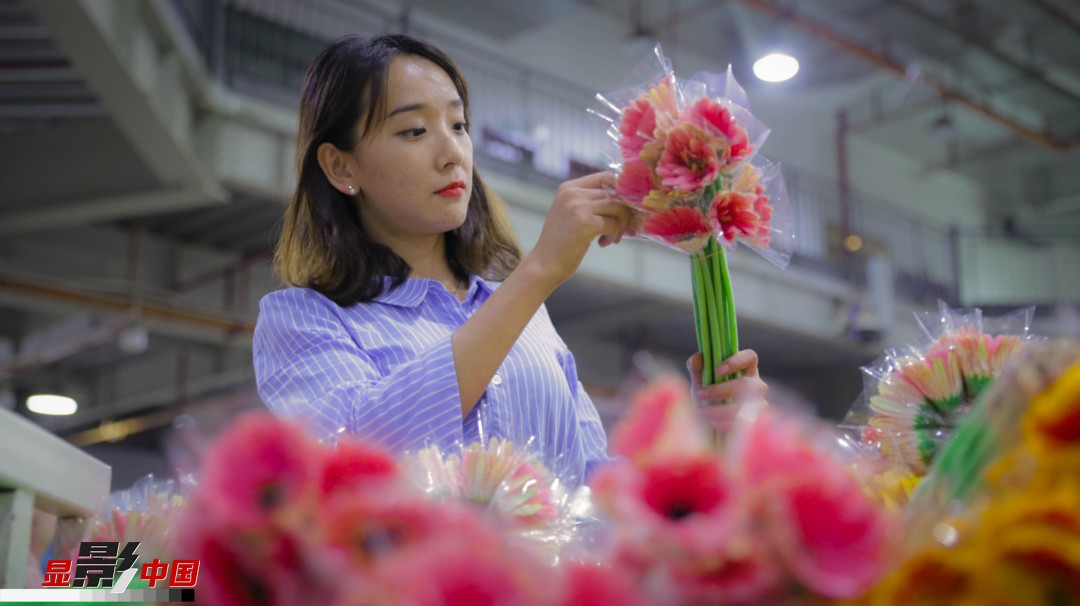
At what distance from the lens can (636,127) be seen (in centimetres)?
78

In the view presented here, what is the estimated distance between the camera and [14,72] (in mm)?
5285

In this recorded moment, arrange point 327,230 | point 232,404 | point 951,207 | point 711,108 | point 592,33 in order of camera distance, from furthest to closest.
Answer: point 951,207
point 592,33
point 327,230
point 711,108
point 232,404

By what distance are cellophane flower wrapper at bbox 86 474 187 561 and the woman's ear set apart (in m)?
0.60

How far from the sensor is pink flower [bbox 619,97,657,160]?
76cm

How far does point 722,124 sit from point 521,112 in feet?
29.3

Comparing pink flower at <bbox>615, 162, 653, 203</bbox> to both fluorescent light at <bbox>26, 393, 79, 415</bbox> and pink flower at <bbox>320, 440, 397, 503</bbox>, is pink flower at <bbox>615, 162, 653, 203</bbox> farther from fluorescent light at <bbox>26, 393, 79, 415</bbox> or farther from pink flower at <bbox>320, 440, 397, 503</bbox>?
fluorescent light at <bbox>26, 393, 79, 415</bbox>

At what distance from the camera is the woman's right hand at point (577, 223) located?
0.87 meters

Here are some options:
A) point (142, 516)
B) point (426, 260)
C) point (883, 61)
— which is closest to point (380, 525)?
point (142, 516)

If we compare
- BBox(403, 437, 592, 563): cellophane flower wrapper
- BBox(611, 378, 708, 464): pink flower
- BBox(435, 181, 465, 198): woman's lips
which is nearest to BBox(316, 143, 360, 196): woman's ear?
BBox(435, 181, 465, 198): woman's lips

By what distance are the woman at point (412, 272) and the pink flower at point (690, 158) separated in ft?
0.46

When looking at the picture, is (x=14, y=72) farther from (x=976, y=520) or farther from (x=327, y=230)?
(x=976, y=520)

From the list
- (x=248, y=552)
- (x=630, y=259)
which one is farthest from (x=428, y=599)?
(x=630, y=259)

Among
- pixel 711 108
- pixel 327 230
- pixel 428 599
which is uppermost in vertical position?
pixel 327 230

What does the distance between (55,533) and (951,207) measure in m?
Result: 13.8
